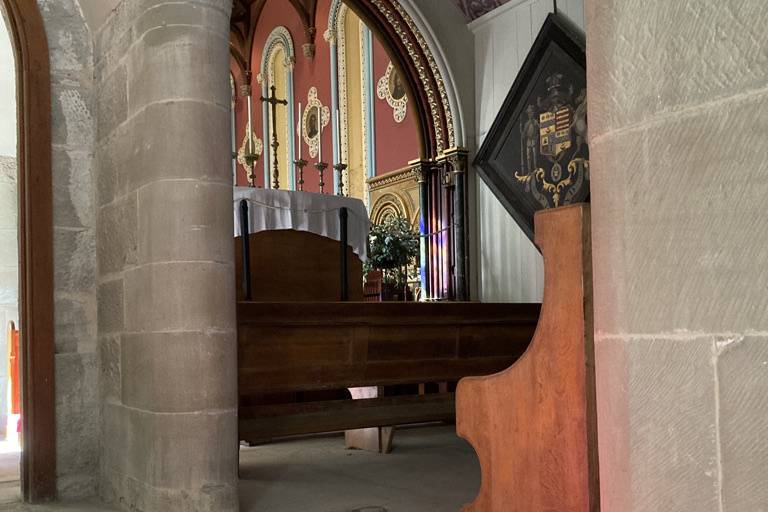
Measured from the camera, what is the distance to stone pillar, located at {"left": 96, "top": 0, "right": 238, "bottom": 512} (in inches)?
125

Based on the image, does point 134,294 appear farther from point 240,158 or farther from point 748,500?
point 240,158

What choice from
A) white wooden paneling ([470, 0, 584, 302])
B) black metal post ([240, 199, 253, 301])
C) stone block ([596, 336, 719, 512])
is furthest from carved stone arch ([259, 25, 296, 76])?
stone block ([596, 336, 719, 512])

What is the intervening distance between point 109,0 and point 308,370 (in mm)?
2043

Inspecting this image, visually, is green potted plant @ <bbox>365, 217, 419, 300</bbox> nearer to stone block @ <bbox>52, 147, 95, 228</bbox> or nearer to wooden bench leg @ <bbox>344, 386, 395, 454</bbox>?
wooden bench leg @ <bbox>344, 386, 395, 454</bbox>

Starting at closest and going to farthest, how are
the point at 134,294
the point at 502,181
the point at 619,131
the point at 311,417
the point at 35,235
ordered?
the point at 619,131 → the point at 134,294 → the point at 35,235 → the point at 311,417 → the point at 502,181

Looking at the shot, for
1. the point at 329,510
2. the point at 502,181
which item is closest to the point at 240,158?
the point at 502,181

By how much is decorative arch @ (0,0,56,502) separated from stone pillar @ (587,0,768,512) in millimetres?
3182

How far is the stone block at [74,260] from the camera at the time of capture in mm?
3877

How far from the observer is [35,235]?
3803 mm

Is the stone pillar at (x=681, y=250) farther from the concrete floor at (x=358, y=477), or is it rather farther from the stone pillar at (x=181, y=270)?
the concrete floor at (x=358, y=477)

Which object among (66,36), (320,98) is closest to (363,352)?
(66,36)

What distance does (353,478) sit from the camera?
4.20 metres

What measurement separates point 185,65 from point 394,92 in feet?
20.6

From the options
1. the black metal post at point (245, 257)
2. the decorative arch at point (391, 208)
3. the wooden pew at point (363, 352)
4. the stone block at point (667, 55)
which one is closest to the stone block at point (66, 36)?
the black metal post at point (245, 257)
